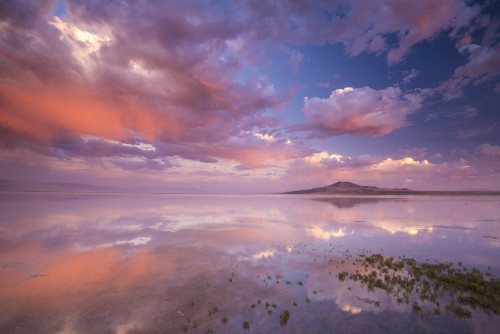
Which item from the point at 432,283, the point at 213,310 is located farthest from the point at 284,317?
the point at 432,283

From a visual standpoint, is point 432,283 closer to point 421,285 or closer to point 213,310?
point 421,285

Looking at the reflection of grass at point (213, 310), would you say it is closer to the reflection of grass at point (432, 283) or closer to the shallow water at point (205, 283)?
the shallow water at point (205, 283)

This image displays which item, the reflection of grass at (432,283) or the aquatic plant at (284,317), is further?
the reflection of grass at (432,283)

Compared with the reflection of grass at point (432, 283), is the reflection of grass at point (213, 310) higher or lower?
lower

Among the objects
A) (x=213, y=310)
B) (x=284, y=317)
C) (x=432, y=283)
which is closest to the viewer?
(x=284, y=317)

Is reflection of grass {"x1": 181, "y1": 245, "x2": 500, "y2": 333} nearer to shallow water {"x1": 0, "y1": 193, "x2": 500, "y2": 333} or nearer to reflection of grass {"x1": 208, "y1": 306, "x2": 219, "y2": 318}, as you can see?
reflection of grass {"x1": 208, "y1": 306, "x2": 219, "y2": 318}

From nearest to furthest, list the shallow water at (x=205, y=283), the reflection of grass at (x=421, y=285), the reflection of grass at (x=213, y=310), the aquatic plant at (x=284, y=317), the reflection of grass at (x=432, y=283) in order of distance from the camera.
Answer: the shallow water at (x=205, y=283), the aquatic plant at (x=284, y=317), the reflection of grass at (x=213, y=310), the reflection of grass at (x=421, y=285), the reflection of grass at (x=432, y=283)

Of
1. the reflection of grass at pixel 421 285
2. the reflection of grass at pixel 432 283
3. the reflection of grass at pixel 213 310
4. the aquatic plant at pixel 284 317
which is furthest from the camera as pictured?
the reflection of grass at pixel 432 283

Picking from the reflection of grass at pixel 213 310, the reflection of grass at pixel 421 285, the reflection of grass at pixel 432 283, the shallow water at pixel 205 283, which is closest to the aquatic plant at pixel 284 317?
the reflection of grass at pixel 421 285

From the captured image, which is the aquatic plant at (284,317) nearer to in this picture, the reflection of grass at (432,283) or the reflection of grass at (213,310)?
the reflection of grass at (213,310)

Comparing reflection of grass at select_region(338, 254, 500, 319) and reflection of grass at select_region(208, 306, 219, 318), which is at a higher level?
reflection of grass at select_region(338, 254, 500, 319)

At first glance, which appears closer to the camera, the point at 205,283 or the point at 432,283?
the point at 205,283

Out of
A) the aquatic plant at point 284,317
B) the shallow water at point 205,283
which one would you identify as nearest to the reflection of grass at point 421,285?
the aquatic plant at point 284,317

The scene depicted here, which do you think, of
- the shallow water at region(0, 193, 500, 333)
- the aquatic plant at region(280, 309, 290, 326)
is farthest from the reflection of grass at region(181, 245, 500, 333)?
the shallow water at region(0, 193, 500, 333)
